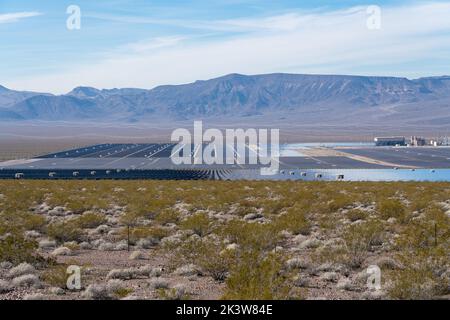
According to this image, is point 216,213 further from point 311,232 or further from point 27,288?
point 27,288

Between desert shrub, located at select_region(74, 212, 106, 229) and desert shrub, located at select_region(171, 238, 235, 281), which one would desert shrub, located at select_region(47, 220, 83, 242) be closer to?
desert shrub, located at select_region(74, 212, 106, 229)

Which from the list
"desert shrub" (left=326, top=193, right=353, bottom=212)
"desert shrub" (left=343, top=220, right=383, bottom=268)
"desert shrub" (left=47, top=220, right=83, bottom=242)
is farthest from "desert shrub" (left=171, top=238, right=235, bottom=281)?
"desert shrub" (left=326, top=193, right=353, bottom=212)

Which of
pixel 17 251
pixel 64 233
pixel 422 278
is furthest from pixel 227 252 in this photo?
pixel 64 233

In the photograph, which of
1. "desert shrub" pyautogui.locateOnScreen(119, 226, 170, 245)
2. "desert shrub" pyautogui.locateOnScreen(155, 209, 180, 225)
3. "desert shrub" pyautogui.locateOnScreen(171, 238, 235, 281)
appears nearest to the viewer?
"desert shrub" pyautogui.locateOnScreen(171, 238, 235, 281)

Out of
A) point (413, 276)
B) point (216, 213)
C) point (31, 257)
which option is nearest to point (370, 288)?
point (413, 276)

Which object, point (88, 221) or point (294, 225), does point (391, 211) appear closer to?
point (294, 225)
